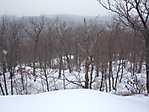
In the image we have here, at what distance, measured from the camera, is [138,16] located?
831cm

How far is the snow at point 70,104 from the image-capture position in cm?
444

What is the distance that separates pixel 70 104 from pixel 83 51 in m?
15.3

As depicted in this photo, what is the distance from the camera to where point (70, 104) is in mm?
4645

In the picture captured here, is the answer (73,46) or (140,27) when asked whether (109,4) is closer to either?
(140,27)

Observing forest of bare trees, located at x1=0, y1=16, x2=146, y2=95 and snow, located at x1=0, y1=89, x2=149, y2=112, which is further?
forest of bare trees, located at x1=0, y1=16, x2=146, y2=95

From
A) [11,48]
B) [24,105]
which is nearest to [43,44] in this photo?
[11,48]

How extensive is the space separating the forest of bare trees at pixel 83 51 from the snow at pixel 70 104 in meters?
8.87

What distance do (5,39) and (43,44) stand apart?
5.62 m

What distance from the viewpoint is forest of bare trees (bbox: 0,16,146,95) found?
789 inches

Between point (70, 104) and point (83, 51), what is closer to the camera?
point (70, 104)

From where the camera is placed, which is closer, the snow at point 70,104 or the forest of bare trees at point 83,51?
the snow at point 70,104

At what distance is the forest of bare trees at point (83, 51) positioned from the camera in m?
20.0

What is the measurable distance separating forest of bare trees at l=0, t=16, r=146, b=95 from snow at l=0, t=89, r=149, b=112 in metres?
8.87

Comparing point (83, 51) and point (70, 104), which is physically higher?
point (83, 51)
